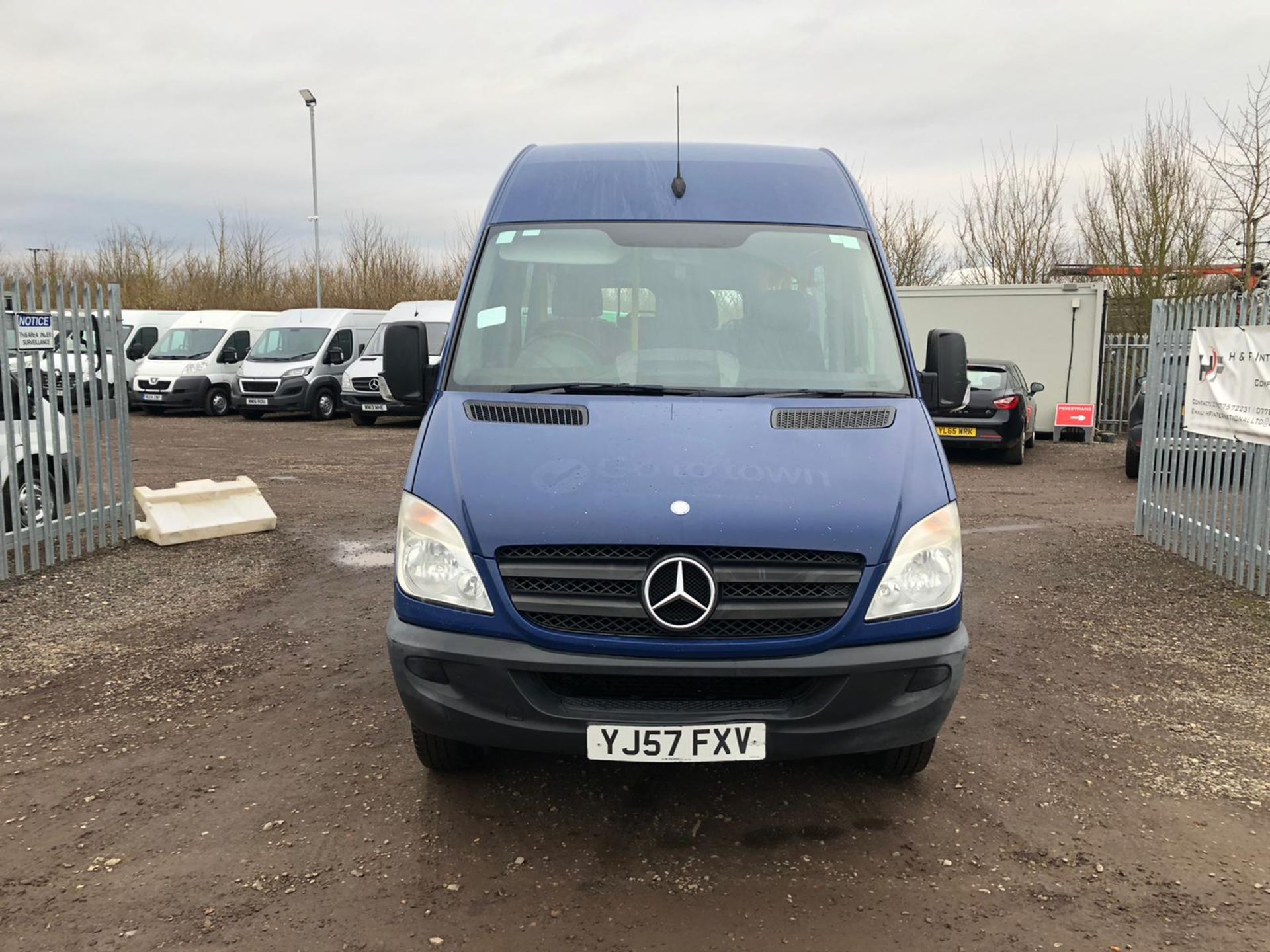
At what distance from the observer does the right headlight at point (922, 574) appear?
3.19m

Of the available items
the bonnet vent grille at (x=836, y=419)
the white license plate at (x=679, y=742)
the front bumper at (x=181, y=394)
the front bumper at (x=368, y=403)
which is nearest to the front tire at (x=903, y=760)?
the white license plate at (x=679, y=742)

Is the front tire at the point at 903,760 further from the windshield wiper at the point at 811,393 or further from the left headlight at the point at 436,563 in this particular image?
the left headlight at the point at 436,563

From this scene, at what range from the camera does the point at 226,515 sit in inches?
343

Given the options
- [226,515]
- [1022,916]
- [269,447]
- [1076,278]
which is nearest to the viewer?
[1022,916]

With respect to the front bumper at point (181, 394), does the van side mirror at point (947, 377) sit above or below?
above

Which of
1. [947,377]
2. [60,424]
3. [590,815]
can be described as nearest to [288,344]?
[60,424]

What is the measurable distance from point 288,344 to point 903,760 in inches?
779

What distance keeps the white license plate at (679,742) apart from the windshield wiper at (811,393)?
4.42 feet

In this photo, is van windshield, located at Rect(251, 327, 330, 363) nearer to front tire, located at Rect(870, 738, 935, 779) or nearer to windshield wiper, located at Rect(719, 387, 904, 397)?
windshield wiper, located at Rect(719, 387, 904, 397)

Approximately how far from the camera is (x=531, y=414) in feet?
12.1

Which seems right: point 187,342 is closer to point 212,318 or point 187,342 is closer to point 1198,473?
point 212,318

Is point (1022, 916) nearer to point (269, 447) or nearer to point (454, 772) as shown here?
point (454, 772)

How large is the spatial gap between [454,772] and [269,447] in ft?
43.7

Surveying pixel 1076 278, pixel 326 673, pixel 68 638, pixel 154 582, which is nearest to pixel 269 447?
pixel 154 582
